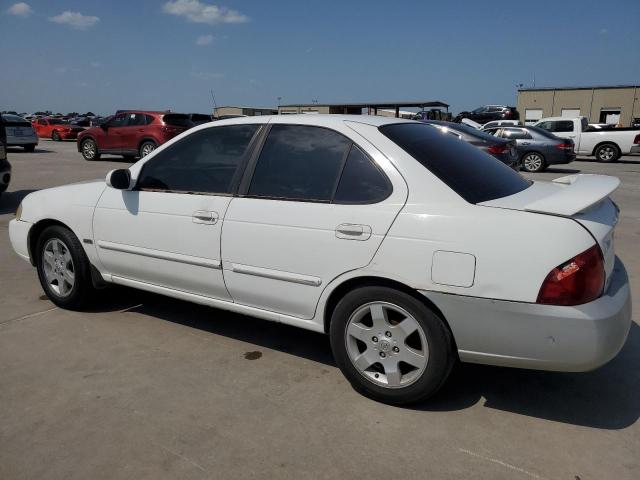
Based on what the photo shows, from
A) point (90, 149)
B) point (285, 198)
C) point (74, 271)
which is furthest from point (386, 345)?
point (90, 149)

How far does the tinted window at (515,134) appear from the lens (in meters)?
15.5

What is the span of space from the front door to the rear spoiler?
1815 mm

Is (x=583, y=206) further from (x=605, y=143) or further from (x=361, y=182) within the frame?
(x=605, y=143)

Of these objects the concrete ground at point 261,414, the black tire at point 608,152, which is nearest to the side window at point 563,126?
the black tire at point 608,152

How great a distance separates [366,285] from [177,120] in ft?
48.9

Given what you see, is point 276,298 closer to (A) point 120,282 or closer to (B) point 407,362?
(B) point 407,362

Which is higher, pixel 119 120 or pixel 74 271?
pixel 119 120

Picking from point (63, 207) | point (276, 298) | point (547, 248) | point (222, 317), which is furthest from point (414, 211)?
point (63, 207)

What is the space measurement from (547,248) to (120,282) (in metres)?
3.01

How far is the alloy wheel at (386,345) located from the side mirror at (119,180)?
197 centimetres

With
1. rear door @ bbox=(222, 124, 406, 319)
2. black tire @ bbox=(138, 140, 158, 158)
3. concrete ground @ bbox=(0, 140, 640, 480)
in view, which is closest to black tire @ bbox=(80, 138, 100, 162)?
black tire @ bbox=(138, 140, 158, 158)

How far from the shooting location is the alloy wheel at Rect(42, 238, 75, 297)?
415cm

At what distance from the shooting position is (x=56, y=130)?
30531mm

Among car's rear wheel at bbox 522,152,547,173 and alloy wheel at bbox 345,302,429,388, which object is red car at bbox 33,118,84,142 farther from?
alloy wheel at bbox 345,302,429,388
